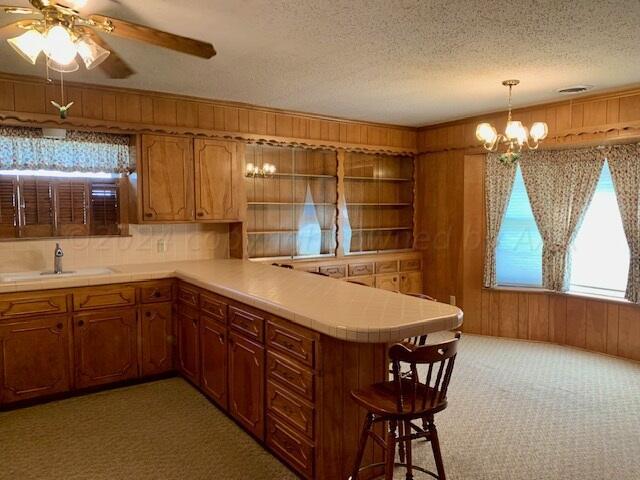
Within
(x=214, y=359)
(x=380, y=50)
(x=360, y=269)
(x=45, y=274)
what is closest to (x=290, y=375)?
(x=214, y=359)

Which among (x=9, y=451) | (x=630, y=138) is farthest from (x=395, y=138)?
(x=9, y=451)

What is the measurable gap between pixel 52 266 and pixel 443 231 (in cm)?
420

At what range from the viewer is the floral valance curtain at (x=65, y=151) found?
3.72 meters

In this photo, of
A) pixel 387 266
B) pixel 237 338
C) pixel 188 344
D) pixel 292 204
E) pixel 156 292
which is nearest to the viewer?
pixel 237 338

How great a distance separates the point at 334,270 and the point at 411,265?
46.9 inches

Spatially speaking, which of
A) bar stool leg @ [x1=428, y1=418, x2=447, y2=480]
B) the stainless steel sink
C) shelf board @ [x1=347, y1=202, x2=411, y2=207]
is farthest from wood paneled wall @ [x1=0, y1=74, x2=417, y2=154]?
bar stool leg @ [x1=428, y1=418, x2=447, y2=480]

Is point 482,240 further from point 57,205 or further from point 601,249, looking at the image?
Result: point 57,205

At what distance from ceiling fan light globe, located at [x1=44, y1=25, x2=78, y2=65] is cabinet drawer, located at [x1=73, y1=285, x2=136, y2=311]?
79.8 inches

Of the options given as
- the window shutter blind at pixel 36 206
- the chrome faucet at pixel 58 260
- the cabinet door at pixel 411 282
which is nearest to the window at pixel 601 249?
the cabinet door at pixel 411 282

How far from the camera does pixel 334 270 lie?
17.3 ft

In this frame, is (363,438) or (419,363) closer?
(419,363)

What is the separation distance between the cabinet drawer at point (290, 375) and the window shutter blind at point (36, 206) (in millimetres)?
2538

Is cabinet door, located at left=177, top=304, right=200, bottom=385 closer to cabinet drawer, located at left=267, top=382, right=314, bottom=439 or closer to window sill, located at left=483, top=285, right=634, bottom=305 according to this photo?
cabinet drawer, located at left=267, top=382, right=314, bottom=439

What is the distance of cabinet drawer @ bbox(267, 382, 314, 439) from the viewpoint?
2377 millimetres
